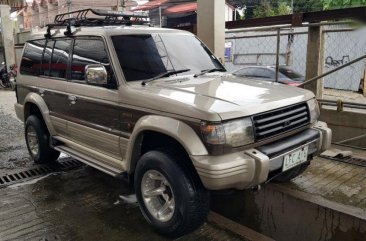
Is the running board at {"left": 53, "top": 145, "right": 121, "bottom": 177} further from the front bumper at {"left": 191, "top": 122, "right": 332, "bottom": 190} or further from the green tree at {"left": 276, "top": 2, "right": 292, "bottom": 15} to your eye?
the green tree at {"left": 276, "top": 2, "right": 292, "bottom": 15}

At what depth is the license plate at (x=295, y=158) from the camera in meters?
3.26

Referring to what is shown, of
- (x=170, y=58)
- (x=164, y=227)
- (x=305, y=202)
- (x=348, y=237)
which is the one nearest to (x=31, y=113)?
(x=170, y=58)

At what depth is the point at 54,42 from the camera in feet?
16.1

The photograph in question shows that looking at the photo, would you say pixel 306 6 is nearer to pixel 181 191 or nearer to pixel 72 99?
pixel 72 99

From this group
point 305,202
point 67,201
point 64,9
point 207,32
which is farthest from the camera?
point 64,9

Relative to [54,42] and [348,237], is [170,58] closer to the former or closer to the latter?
[54,42]

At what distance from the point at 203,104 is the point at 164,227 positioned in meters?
1.24

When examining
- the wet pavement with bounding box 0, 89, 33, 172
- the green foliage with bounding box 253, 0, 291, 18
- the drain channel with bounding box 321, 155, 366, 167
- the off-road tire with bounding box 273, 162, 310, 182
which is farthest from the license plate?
the green foliage with bounding box 253, 0, 291, 18

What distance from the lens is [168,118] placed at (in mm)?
3160

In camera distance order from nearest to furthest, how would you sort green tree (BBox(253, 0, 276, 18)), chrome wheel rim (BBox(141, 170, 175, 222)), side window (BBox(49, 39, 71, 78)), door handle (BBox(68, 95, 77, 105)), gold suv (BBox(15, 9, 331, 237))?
gold suv (BBox(15, 9, 331, 237)) → chrome wheel rim (BBox(141, 170, 175, 222)) → door handle (BBox(68, 95, 77, 105)) → side window (BBox(49, 39, 71, 78)) → green tree (BBox(253, 0, 276, 18))

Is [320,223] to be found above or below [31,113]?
below

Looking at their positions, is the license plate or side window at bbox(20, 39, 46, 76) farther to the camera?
side window at bbox(20, 39, 46, 76)

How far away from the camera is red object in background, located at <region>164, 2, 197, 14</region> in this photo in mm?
18344

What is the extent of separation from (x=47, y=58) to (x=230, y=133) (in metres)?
3.21
